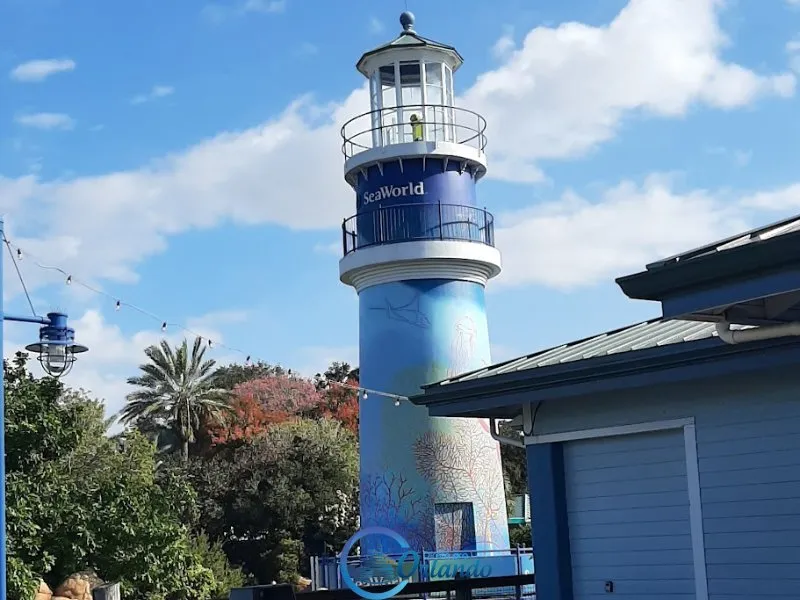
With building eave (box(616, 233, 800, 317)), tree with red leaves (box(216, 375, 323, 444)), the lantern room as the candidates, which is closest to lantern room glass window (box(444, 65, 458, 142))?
the lantern room

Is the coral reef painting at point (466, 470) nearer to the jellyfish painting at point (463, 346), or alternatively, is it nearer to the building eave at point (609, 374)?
the jellyfish painting at point (463, 346)

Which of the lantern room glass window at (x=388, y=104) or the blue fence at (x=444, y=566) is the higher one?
the lantern room glass window at (x=388, y=104)

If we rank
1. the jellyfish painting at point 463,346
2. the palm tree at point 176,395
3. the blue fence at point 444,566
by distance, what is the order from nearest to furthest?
the blue fence at point 444,566, the jellyfish painting at point 463,346, the palm tree at point 176,395

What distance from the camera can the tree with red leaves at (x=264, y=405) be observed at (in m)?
41.5

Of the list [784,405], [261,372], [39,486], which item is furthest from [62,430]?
[261,372]

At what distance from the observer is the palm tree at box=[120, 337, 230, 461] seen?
41469mm

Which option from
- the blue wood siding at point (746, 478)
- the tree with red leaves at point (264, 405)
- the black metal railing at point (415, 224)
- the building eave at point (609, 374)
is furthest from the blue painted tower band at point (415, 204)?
the tree with red leaves at point (264, 405)

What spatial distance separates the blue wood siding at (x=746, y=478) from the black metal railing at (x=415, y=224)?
1477 centimetres

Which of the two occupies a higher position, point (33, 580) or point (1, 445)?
point (1, 445)

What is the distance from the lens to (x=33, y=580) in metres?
16.2

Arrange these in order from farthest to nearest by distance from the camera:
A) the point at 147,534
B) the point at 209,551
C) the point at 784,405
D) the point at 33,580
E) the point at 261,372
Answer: the point at 261,372 < the point at 209,551 < the point at 147,534 < the point at 33,580 < the point at 784,405

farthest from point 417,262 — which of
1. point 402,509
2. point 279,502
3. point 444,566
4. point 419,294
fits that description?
point 279,502

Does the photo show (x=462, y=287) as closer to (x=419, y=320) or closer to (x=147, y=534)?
(x=419, y=320)

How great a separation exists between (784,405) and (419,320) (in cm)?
1563
